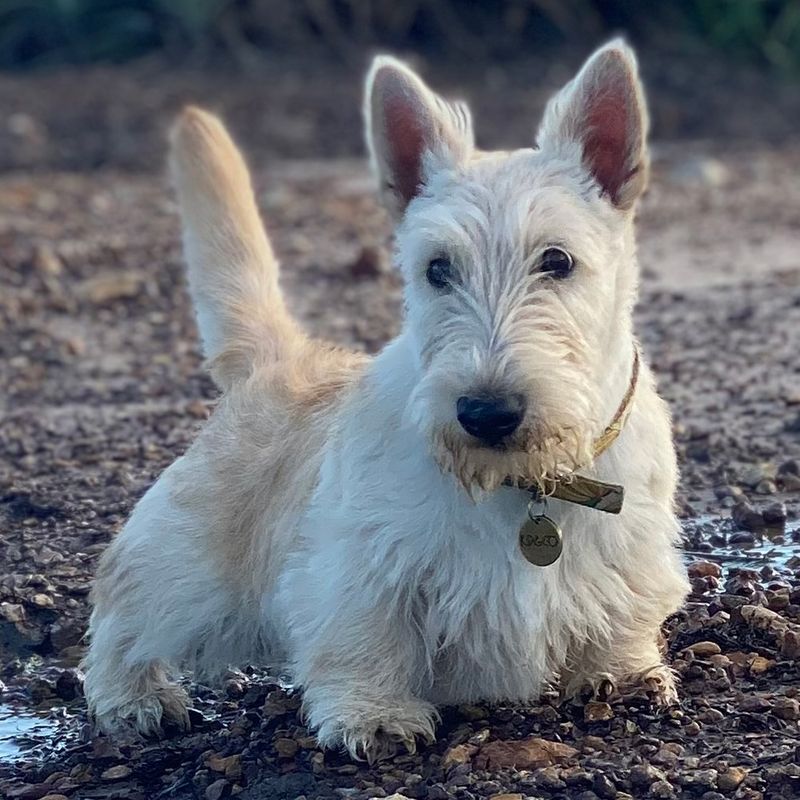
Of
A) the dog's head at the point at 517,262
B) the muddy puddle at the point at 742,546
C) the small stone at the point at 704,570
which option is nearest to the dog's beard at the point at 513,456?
the dog's head at the point at 517,262

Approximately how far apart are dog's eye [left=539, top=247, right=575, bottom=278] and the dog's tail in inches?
53.6

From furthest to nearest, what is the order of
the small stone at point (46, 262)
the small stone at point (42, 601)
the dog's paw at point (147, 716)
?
1. the small stone at point (46, 262)
2. the small stone at point (42, 601)
3. the dog's paw at point (147, 716)

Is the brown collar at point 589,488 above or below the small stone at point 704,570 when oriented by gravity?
above

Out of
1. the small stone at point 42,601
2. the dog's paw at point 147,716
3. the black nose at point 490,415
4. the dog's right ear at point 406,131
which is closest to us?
the black nose at point 490,415

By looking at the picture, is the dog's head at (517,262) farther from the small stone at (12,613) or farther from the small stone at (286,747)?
the small stone at (12,613)

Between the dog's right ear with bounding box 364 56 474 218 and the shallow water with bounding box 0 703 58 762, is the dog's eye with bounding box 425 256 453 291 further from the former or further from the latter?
the shallow water with bounding box 0 703 58 762

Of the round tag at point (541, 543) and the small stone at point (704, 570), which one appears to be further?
the small stone at point (704, 570)

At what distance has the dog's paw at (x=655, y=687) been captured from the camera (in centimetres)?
444

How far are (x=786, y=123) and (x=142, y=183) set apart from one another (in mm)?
7130

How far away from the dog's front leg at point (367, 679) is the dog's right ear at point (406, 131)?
1.14 metres

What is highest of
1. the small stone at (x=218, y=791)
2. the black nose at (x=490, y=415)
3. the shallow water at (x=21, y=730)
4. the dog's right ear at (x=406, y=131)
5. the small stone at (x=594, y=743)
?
the dog's right ear at (x=406, y=131)

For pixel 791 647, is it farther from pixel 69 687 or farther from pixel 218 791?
pixel 69 687

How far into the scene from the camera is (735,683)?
462 cm

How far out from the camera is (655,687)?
446cm
